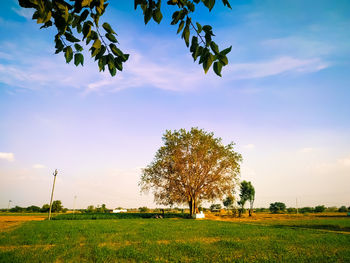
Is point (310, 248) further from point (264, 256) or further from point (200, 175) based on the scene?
point (200, 175)

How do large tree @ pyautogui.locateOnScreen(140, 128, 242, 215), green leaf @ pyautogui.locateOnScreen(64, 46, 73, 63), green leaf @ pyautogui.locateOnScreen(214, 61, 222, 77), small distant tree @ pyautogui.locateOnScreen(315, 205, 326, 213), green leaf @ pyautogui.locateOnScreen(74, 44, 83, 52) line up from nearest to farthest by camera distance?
green leaf @ pyautogui.locateOnScreen(214, 61, 222, 77) < green leaf @ pyautogui.locateOnScreen(64, 46, 73, 63) < green leaf @ pyautogui.locateOnScreen(74, 44, 83, 52) < large tree @ pyautogui.locateOnScreen(140, 128, 242, 215) < small distant tree @ pyautogui.locateOnScreen(315, 205, 326, 213)

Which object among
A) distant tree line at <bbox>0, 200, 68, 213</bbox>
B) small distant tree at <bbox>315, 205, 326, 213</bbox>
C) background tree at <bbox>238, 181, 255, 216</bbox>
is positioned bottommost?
distant tree line at <bbox>0, 200, 68, 213</bbox>

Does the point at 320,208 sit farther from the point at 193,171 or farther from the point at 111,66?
the point at 111,66

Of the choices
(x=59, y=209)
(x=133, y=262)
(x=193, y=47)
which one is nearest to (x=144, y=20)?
(x=193, y=47)

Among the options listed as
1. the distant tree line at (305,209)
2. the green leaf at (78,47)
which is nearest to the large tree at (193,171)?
the green leaf at (78,47)

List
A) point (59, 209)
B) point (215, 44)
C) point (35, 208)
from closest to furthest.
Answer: point (215, 44)
point (59, 209)
point (35, 208)

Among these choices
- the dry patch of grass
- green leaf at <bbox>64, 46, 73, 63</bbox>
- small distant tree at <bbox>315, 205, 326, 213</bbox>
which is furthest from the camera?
small distant tree at <bbox>315, 205, 326, 213</bbox>

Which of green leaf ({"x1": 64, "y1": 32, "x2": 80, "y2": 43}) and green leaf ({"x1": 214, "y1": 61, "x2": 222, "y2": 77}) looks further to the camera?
green leaf ({"x1": 64, "y1": 32, "x2": 80, "y2": 43})

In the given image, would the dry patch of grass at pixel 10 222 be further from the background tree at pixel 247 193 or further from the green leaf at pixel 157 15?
the background tree at pixel 247 193

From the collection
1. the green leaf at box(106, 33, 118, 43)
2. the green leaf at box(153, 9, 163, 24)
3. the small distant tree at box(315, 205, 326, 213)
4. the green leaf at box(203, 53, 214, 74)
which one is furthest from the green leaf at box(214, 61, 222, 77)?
the small distant tree at box(315, 205, 326, 213)

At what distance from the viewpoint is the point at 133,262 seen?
293 inches

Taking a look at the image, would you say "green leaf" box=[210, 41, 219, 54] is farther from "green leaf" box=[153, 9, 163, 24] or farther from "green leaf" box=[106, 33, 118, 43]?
"green leaf" box=[106, 33, 118, 43]

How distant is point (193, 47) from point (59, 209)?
9031cm

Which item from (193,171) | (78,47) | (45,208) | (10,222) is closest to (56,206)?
(45,208)
